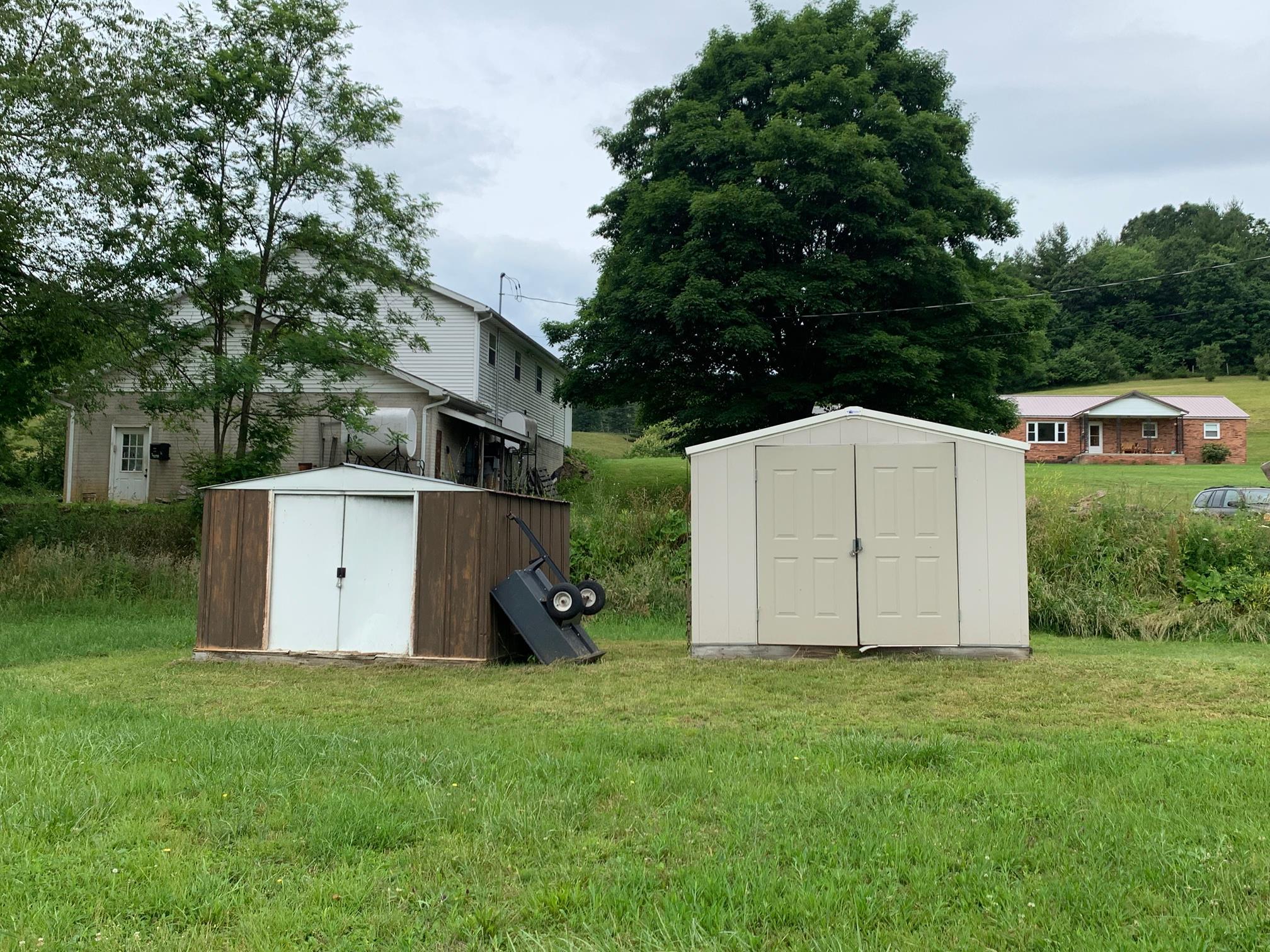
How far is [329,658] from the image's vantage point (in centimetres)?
936

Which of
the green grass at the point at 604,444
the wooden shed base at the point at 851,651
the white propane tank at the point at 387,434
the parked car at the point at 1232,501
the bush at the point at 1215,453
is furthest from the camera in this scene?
the green grass at the point at 604,444

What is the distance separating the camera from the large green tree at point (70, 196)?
517 inches

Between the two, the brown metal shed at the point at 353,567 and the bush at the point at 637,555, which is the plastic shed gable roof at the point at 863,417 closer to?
the brown metal shed at the point at 353,567

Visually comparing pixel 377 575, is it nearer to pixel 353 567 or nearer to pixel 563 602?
pixel 353 567

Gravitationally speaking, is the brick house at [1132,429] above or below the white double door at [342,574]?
above

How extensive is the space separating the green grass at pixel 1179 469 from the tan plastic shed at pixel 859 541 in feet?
20.6

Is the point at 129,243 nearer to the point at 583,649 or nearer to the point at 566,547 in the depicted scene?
the point at 566,547

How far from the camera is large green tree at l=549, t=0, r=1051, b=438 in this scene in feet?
64.7

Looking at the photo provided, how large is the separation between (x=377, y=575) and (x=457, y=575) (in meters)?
0.82

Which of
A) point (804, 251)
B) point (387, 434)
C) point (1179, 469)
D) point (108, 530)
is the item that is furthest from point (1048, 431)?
→ point (108, 530)

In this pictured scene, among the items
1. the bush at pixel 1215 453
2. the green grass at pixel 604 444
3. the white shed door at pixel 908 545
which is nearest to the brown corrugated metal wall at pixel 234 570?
the white shed door at pixel 908 545

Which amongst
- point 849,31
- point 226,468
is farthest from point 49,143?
point 849,31

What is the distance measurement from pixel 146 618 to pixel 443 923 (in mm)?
11303

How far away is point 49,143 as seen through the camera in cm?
1313
